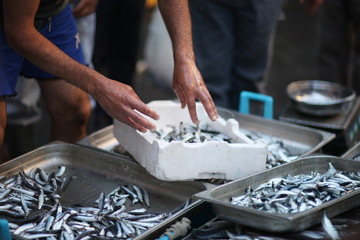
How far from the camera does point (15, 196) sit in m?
2.52

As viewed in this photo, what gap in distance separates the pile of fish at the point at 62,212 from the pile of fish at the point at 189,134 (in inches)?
13.7

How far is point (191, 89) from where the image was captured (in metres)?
2.76

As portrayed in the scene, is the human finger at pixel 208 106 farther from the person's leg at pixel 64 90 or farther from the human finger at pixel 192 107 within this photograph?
the person's leg at pixel 64 90

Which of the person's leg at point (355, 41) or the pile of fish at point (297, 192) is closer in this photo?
the pile of fish at point (297, 192)

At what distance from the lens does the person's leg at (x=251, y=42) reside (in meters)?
4.45

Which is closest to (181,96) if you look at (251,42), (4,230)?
(4,230)

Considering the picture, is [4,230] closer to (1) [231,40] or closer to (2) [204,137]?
(2) [204,137]

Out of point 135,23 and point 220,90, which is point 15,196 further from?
point 135,23

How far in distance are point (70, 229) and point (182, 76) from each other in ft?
3.56

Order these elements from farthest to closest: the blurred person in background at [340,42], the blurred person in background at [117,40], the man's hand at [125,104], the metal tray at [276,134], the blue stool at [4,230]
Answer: the blurred person in background at [340,42] < the blurred person in background at [117,40] < the metal tray at [276,134] < the man's hand at [125,104] < the blue stool at [4,230]

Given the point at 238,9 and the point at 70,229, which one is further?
the point at 238,9

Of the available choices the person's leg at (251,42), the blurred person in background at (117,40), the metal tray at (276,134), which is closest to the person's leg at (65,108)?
the metal tray at (276,134)

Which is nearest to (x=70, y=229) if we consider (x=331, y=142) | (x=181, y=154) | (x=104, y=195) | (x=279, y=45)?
(x=104, y=195)

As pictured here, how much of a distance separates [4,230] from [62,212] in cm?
43
